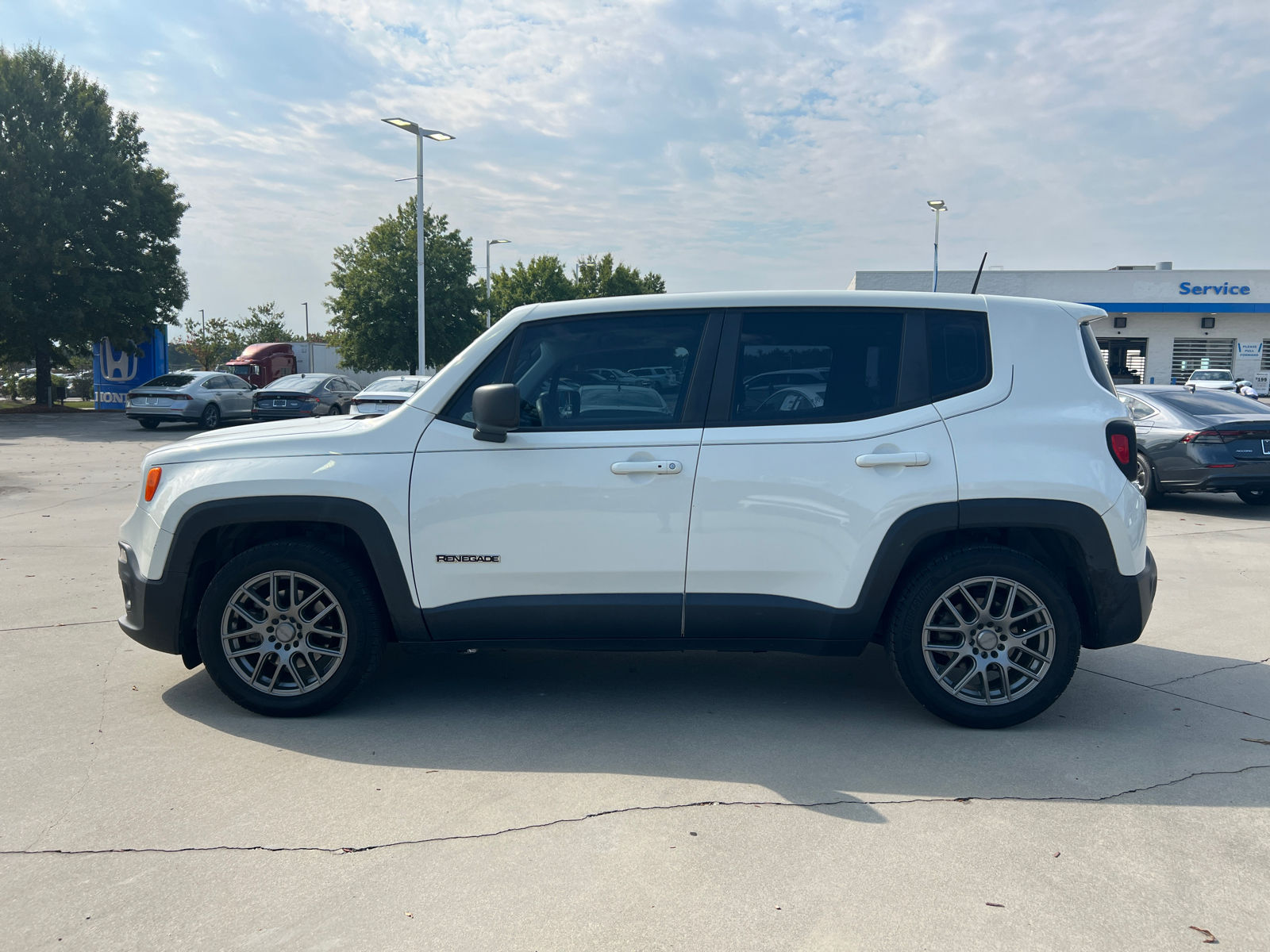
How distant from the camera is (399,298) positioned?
34.2 m

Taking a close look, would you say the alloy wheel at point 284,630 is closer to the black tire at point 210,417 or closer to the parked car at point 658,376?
A: the parked car at point 658,376

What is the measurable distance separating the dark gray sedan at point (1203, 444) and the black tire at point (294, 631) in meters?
9.06

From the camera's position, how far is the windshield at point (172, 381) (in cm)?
2480

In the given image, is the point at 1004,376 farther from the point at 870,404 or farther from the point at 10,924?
the point at 10,924

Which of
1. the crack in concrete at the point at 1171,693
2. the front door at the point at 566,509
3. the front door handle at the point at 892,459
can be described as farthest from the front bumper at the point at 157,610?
the crack in concrete at the point at 1171,693

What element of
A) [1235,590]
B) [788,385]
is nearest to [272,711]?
[788,385]

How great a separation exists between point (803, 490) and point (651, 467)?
0.65 metres

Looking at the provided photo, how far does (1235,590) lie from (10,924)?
25.0ft

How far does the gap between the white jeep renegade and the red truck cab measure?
38.7 metres

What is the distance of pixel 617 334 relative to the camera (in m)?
4.30

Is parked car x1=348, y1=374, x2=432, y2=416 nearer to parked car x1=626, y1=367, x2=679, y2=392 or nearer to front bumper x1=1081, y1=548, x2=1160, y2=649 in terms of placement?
parked car x1=626, y1=367, x2=679, y2=392

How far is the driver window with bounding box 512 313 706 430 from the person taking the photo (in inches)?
166

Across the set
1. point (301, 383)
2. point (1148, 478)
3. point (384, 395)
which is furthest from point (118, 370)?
point (1148, 478)

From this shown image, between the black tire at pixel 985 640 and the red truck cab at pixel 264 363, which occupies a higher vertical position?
the red truck cab at pixel 264 363
